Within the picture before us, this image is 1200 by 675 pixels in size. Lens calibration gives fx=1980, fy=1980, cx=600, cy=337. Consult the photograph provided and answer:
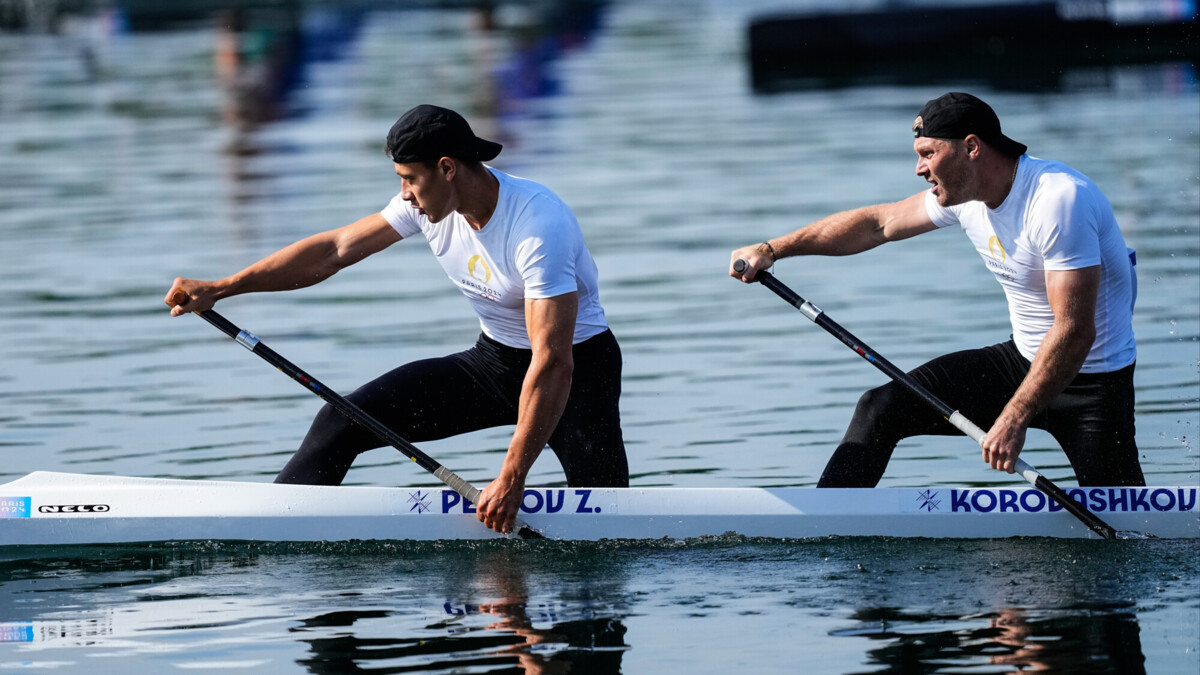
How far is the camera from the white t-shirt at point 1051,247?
8328 millimetres

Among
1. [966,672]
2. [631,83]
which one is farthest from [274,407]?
[631,83]

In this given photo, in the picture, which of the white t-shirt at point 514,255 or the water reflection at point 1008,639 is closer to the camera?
the water reflection at point 1008,639

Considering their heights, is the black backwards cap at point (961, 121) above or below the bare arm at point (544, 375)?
above

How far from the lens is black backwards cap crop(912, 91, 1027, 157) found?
837cm

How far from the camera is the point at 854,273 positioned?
55.5 ft

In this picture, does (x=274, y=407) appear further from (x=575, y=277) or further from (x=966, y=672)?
(x=966, y=672)

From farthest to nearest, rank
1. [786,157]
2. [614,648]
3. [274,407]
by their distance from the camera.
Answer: [786,157] < [274,407] < [614,648]

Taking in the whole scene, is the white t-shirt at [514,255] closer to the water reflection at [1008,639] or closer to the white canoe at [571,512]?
the white canoe at [571,512]

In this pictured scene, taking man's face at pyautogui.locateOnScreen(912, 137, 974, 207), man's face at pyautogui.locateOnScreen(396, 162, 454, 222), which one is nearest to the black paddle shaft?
man's face at pyautogui.locateOnScreen(396, 162, 454, 222)

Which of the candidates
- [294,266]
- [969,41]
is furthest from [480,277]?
[969,41]

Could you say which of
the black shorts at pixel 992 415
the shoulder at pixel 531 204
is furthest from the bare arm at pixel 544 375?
the black shorts at pixel 992 415

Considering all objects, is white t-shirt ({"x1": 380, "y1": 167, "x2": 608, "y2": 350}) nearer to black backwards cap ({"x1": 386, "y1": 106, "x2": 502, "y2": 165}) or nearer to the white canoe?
black backwards cap ({"x1": 386, "y1": 106, "x2": 502, "y2": 165})

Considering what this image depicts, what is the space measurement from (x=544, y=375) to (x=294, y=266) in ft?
5.26

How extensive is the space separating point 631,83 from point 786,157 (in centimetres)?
1116
